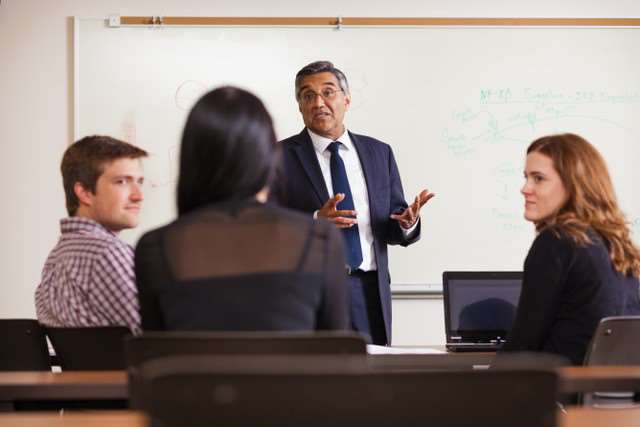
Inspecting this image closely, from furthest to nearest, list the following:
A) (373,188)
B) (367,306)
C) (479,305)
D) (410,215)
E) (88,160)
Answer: (373,188)
(367,306)
(410,215)
(479,305)
(88,160)

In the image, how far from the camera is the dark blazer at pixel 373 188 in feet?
12.3

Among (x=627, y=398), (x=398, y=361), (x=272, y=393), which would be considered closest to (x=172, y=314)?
(x=272, y=393)

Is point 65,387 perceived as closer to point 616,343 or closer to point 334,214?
point 616,343

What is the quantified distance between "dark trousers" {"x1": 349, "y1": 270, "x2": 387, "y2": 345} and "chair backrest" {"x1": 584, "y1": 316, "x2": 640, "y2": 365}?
1306 mm

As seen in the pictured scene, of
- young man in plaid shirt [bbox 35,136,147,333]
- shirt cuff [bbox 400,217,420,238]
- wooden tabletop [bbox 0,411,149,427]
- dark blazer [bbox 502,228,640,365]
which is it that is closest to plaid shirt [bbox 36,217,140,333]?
young man in plaid shirt [bbox 35,136,147,333]

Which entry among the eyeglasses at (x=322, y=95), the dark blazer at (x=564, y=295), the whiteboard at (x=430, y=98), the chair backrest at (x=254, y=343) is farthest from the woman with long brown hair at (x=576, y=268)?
the whiteboard at (x=430, y=98)

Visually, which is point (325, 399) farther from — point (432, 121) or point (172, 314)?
point (432, 121)

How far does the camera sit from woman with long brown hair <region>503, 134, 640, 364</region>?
2.53 m

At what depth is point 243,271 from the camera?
1.59 metres

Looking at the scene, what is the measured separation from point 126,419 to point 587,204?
63.2 inches

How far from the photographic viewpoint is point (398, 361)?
2551 mm

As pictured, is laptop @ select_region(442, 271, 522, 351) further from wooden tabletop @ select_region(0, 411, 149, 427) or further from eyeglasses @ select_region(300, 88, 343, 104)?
wooden tabletop @ select_region(0, 411, 149, 427)

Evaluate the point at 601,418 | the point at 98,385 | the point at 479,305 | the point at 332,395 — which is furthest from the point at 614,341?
the point at 332,395

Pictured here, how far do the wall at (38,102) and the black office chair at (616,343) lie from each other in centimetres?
239
